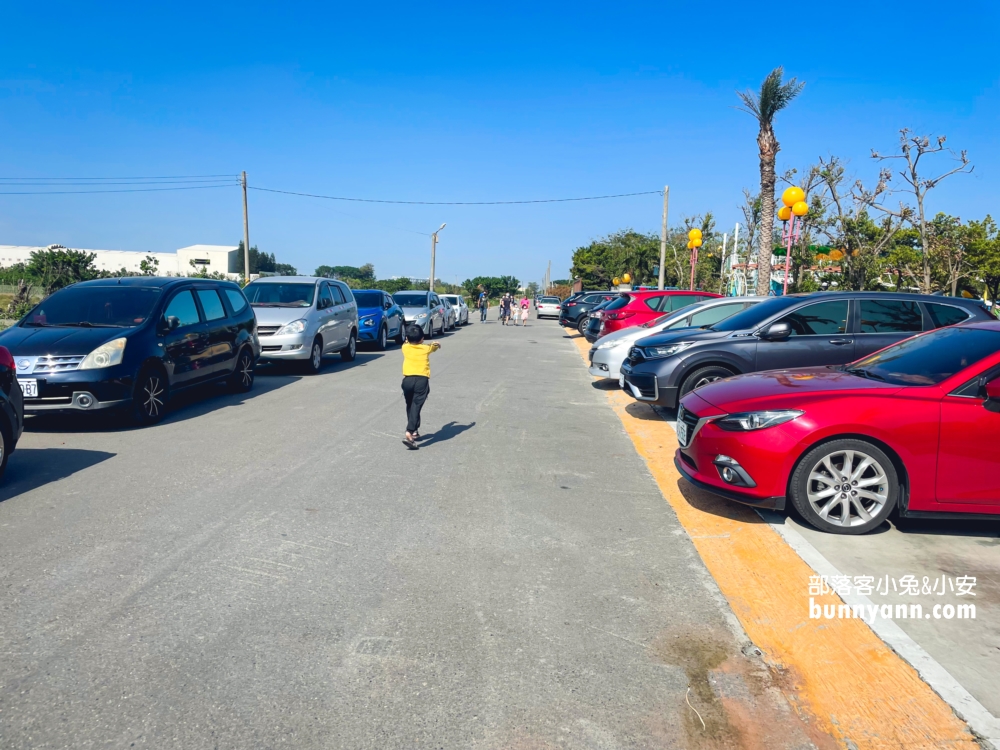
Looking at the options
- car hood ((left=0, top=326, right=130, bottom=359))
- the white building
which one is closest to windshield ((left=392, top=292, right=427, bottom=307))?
car hood ((left=0, top=326, right=130, bottom=359))

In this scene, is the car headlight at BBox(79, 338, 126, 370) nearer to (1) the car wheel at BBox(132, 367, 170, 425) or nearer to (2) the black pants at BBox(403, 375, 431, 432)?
(1) the car wheel at BBox(132, 367, 170, 425)

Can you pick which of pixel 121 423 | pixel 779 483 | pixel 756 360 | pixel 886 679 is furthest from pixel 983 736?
pixel 121 423

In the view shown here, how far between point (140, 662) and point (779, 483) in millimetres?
3913

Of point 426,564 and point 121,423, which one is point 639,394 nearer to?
point 426,564

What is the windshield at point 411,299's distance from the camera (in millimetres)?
24875

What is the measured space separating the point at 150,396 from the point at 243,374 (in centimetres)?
268

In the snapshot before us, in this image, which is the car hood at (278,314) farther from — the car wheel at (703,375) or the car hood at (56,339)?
the car wheel at (703,375)

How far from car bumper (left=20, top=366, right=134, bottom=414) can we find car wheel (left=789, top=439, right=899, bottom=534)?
693cm

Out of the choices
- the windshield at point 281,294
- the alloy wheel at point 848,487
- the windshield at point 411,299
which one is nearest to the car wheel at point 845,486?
the alloy wheel at point 848,487

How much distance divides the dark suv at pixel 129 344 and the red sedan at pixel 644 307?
8.54m

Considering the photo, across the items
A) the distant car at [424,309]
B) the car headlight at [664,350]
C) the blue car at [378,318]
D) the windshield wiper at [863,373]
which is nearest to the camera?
the windshield wiper at [863,373]

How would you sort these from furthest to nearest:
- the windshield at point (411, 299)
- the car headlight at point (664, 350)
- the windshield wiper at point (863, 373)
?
the windshield at point (411, 299), the car headlight at point (664, 350), the windshield wiper at point (863, 373)

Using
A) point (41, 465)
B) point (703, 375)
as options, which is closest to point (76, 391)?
point (41, 465)

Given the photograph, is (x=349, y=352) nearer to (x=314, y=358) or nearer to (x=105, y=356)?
(x=314, y=358)
